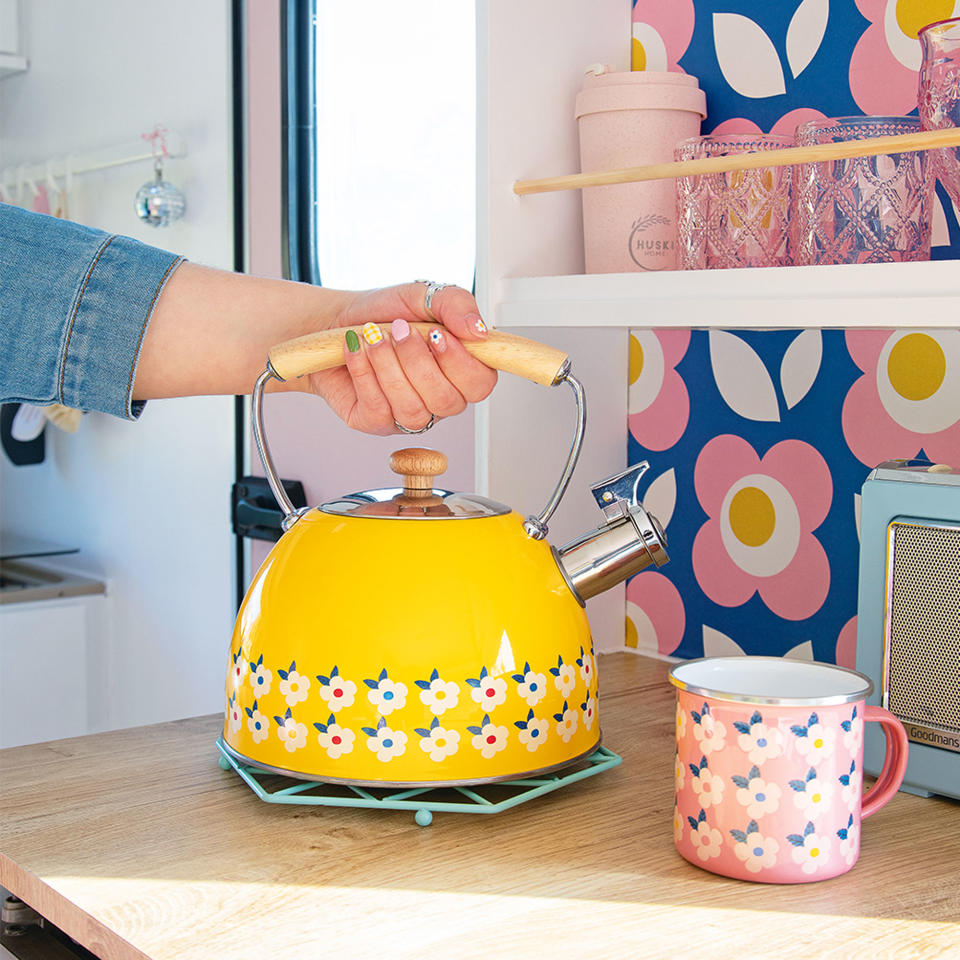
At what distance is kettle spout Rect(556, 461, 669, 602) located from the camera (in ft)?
2.96

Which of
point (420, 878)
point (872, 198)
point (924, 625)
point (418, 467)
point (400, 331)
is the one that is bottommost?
point (420, 878)

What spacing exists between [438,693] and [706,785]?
182 mm

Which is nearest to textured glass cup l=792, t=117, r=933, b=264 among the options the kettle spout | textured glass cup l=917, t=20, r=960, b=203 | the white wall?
textured glass cup l=917, t=20, r=960, b=203

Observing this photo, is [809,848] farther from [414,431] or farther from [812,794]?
[414,431]

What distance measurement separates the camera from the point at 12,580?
2.48 metres

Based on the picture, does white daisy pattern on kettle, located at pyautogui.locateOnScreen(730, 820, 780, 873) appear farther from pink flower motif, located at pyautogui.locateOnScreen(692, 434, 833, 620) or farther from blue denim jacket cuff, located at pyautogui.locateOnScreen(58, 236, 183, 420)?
blue denim jacket cuff, located at pyautogui.locateOnScreen(58, 236, 183, 420)

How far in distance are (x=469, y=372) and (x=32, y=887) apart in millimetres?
457

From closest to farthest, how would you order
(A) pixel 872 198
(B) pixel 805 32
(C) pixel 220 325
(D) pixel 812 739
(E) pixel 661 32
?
(D) pixel 812 739, (A) pixel 872 198, (C) pixel 220 325, (B) pixel 805 32, (E) pixel 661 32

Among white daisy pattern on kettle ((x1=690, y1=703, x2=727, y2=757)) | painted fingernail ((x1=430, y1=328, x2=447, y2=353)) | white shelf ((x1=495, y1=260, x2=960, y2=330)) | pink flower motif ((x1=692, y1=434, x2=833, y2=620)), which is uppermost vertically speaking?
white shelf ((x1=495, y1=260, x2=960, y2=330))

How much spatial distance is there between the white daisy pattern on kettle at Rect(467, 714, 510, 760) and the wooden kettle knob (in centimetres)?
19

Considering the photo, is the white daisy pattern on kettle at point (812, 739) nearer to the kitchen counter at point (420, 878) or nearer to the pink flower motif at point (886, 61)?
the kitchen counter at point (420, 878)

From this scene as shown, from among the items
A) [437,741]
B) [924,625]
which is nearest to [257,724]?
[437,741]

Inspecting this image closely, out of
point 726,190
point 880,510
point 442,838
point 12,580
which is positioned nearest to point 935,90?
point 726,190

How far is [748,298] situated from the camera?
913 millimetres
